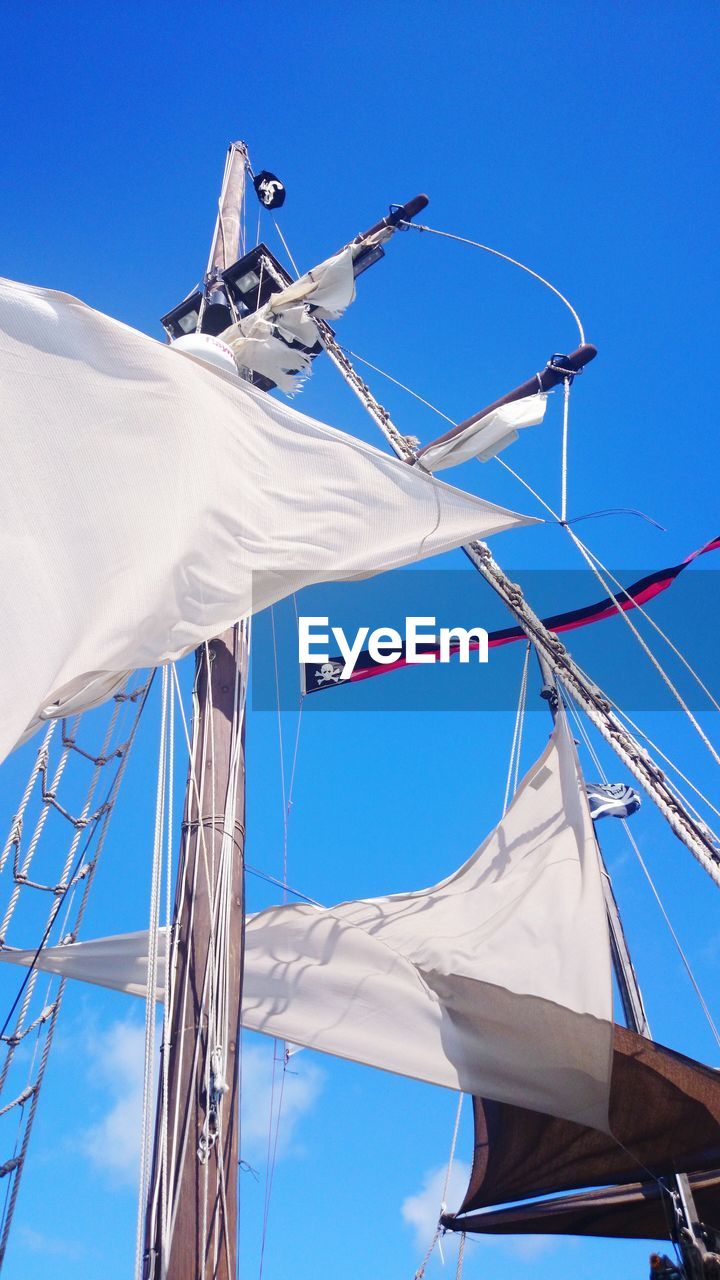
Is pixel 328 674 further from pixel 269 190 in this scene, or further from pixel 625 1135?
pixel 269 190

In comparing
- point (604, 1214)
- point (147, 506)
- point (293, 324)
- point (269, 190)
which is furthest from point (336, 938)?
point (269, 190)

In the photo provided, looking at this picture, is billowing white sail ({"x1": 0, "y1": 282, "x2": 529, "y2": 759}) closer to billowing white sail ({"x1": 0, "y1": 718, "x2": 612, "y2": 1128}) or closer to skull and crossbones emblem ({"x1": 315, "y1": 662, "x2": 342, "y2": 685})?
billowing white sail ({"x1": 0, "y1": 718, "x2": 612, "y2": 1128})

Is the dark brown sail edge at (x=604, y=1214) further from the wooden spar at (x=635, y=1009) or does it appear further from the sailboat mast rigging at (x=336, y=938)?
the wooden spar at (x=635, y=1009)

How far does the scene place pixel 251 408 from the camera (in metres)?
5.71

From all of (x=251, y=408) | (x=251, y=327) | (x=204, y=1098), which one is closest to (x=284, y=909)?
(x=204, y=1098)

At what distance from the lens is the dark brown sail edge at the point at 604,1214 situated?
527 centimetres

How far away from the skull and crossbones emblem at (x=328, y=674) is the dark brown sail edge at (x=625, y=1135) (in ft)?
12.5

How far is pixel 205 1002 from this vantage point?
4277 millimetres

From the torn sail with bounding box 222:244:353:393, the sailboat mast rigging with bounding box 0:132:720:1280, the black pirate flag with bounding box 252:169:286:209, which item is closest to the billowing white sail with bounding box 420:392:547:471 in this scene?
the torn sail with bounding box 222:244:353:393

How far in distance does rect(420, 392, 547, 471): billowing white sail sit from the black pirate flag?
489cm

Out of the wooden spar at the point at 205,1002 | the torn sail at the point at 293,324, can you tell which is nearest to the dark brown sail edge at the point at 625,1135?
the wooden spar at the point at 205,1002

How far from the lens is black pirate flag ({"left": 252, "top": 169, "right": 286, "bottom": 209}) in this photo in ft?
37.7

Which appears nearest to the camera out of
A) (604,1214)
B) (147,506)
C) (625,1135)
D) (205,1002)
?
(205,1002)

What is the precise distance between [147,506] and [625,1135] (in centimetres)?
403
